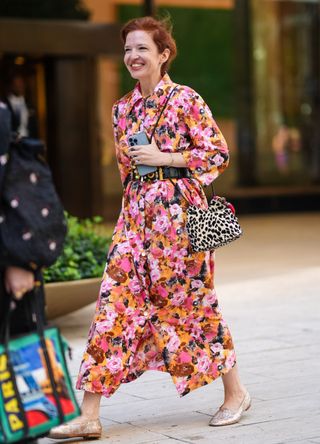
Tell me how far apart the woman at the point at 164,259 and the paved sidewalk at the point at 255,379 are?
21 cm

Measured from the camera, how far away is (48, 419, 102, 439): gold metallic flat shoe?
16.6 ft

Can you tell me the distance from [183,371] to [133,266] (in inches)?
20.7

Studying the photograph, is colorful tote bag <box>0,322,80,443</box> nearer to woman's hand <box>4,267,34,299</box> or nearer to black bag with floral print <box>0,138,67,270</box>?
woman's hand <box>4,267,34,299</box>

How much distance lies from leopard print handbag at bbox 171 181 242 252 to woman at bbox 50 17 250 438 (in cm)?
8

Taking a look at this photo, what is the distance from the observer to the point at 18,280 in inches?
152

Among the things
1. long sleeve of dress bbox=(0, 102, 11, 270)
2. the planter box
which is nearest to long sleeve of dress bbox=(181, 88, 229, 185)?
long sleeve of dress bbox=(0, 102, 11, 270)

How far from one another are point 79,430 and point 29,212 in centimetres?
156

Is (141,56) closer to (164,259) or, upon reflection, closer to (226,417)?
(164,259)

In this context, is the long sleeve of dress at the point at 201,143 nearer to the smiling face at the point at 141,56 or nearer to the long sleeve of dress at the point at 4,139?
the smiling face at the point at 141,56

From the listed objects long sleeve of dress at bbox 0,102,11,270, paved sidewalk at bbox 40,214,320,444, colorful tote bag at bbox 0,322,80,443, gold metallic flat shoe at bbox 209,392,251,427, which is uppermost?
long sleeve of dress at bbox 0,102,11,270

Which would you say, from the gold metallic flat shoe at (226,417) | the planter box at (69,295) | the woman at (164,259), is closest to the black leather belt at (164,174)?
the woman at (164,259)

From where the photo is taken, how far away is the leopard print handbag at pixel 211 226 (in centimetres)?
516

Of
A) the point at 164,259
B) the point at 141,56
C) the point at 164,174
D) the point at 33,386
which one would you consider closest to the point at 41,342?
the point at 33,386

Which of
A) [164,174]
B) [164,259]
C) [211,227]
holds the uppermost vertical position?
[164,174]
